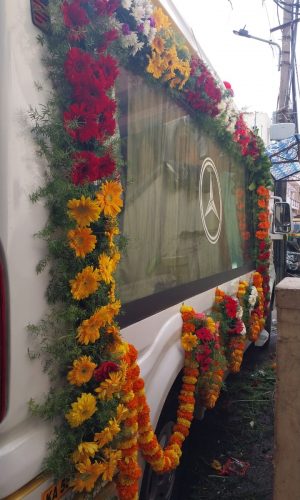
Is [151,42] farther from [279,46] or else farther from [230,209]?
[279,46]

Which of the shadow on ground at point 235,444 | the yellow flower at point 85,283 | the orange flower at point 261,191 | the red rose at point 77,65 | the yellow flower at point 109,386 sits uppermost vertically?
the red rose at point 77,65

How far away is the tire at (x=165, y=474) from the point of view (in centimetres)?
231

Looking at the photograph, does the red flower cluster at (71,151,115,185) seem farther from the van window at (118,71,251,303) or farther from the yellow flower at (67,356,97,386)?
the yellow flower at (67,356,97,386)

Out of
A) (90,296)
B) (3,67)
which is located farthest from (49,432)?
(3,67)

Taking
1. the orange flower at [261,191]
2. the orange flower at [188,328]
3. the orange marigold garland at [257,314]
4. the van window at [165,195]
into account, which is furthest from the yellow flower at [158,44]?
the orange flower at [261,191]

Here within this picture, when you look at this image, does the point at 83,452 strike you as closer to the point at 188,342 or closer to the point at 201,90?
the point at 188,342

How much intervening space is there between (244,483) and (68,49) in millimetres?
2912

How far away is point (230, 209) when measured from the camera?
4.13 m

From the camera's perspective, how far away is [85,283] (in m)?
1.53

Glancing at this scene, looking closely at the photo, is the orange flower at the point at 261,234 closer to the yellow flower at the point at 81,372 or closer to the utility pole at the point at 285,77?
the yellow flower at the point at 81,372

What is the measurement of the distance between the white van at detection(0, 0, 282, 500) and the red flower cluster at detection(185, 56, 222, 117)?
112 millimetres

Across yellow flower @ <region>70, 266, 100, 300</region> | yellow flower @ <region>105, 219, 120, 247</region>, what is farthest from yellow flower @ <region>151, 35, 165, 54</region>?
yellow flower @ <region>70, 266, 100, 300</region>

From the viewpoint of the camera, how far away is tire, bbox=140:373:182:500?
2309 mm

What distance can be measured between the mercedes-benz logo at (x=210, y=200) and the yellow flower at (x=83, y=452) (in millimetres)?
1979
